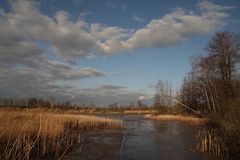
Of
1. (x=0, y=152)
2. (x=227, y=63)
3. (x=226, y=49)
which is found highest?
(x=226, y=49)

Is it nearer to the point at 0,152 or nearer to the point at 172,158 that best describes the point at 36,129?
the point at 0,152

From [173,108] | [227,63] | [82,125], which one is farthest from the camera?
[173,108]

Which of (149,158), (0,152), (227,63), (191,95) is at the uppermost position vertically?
(227,63)

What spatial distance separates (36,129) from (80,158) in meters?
3.08

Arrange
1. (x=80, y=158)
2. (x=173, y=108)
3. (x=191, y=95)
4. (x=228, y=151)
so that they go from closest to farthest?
(x=80, y=158)
(x=228, y=151)
(x=191, y=95)
(x=173, y=108)

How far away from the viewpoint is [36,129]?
11570 millimetres

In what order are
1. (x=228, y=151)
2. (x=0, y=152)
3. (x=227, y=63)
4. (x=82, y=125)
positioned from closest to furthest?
1. (x=0, y=152)
2. (x=228, y=151)
3. (x=82, y=125)
4. (x=227, y=63)

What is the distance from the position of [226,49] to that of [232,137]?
2166 centimetres

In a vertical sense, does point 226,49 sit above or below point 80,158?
above

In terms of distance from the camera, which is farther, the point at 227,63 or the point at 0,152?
the point at 227,63

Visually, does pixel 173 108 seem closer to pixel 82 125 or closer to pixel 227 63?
pixel 227 63

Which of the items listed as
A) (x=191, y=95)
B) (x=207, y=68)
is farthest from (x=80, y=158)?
(x=191, y=95)

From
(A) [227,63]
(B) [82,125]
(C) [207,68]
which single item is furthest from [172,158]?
(C) [207,68]

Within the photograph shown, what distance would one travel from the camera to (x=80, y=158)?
32.6 feet
